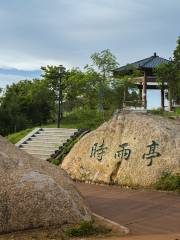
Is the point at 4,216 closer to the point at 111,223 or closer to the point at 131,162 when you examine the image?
the point at 111,223

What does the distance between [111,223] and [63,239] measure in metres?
1.21

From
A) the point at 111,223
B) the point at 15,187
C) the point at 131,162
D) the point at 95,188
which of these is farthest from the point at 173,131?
the point at 15,187

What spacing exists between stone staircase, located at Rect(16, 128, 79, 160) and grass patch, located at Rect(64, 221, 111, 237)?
11.1m

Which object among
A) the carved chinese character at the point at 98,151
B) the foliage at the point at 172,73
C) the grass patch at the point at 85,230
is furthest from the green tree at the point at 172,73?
the grass patch at the point at 85,230

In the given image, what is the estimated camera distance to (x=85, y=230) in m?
6.36

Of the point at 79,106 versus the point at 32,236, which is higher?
the point at 79,106

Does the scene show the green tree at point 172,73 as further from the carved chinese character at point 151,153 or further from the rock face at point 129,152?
the carved chinese character at point 151,153

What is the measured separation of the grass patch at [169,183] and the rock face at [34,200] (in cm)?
396

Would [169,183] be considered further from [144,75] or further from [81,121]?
[144,75]

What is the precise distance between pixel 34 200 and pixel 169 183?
496 cm

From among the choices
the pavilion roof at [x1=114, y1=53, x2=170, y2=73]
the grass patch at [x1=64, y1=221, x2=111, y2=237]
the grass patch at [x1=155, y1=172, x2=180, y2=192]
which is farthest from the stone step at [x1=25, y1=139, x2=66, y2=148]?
the grass patch at [x1=64, y1=221, x2=111, y2=237]

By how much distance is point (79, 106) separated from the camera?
31359 mm

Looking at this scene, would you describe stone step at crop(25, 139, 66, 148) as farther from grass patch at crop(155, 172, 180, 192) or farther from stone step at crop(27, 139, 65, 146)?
→ grass patch at crop(155, 172, 180, 192)

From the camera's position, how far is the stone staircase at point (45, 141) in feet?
60.9
